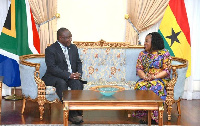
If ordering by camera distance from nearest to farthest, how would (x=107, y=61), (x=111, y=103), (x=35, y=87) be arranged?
(x=111, y=103)
(x=35, y=87)
(x=107, y=61)

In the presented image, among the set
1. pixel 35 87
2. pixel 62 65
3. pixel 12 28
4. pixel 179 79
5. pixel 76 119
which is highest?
pixel 12 28

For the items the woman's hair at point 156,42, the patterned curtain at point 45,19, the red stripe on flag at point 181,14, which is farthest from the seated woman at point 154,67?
the patterned curtain at point 45,19

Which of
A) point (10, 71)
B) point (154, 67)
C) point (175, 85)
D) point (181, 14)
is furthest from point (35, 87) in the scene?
point (181, 14)

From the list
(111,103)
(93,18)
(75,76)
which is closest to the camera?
(111,103)

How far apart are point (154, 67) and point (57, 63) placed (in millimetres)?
1431

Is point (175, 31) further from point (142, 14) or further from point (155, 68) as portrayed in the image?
point (155, 68)

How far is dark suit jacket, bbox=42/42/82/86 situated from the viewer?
4734 mm

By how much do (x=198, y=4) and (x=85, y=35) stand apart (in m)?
2.25

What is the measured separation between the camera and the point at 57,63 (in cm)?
486

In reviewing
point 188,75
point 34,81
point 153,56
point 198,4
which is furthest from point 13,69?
point 198,4

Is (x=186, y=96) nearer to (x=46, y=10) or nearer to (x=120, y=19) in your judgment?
(x=120, y=19)

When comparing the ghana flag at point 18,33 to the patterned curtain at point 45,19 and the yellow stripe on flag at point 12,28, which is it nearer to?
the yellow stripe on flag at point 12,28

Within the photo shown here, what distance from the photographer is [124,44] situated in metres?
5.57

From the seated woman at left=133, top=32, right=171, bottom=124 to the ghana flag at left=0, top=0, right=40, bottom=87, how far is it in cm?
206
